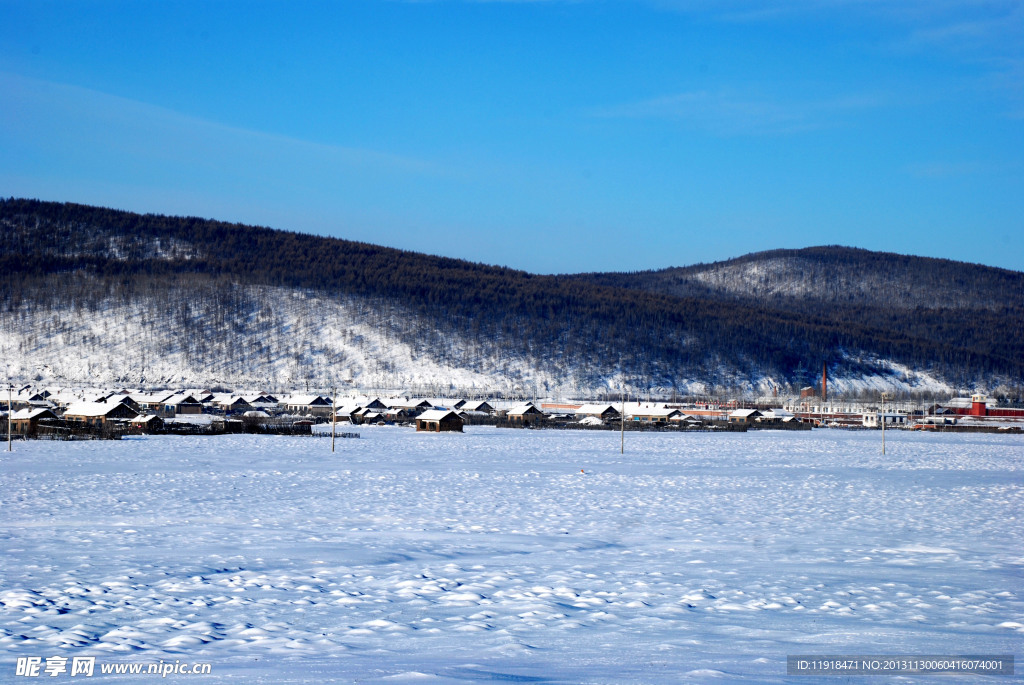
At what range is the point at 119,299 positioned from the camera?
162250 mm

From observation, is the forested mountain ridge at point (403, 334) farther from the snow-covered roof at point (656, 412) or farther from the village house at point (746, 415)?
the village house at point (746, 415)

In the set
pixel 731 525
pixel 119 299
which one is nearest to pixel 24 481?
pixel 731 525

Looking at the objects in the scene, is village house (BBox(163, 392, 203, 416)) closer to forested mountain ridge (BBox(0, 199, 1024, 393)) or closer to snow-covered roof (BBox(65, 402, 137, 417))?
snow-covered roof (BBox(65, 402, 137, 417))

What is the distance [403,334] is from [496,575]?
145 m

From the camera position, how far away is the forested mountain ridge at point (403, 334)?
145500 mm

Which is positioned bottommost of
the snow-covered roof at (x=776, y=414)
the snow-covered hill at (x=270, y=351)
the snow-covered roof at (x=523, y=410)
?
the snow-covered roof at (x=776, y=414)

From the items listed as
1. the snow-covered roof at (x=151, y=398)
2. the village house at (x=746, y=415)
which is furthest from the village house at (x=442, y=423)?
the snow-covered roof at (x=151, y=398)

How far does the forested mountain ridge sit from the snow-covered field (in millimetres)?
118489

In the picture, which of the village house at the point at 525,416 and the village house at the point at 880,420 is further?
the village house at the point at 880,420

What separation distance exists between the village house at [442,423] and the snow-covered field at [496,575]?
4117 cm

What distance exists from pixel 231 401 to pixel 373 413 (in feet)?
67.5

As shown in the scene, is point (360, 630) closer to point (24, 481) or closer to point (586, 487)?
point (586, 487)

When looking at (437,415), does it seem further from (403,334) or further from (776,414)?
(403,334)

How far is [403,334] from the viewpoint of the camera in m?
157
